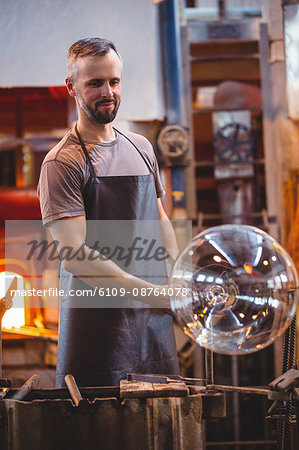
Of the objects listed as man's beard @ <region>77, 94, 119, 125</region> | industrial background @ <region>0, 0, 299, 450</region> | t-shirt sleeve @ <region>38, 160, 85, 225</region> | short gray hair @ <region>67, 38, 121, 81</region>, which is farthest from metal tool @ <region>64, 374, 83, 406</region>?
industrial background @ <region>0, 0, 299, 450</region>

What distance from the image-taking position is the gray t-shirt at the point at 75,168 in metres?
1.83

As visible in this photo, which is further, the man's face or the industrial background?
the industrial background

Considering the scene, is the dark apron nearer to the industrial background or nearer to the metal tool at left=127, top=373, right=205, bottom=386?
the metal tool at left=127, top=373, right=205, bottom=386

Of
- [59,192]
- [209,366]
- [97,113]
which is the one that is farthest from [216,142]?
[209,366]

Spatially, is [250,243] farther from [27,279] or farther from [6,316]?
[27,279]

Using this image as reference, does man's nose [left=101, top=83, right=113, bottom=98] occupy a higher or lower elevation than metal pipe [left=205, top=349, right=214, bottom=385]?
higher

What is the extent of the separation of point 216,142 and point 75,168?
2456 millimetres

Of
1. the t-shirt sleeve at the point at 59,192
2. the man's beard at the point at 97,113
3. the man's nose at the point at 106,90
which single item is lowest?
the t-shirt sleeve at the point at 59,192

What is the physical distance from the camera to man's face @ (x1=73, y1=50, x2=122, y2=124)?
1866 millimetres

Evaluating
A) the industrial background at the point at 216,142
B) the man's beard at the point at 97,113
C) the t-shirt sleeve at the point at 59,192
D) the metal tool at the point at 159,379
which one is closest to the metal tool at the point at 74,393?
the metal tool at the point at 159,379

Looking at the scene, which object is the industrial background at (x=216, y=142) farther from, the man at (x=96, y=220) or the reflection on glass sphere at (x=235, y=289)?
the reflection on glass sphere at (x=235, y=289)

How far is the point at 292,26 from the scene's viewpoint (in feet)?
→ 11.3

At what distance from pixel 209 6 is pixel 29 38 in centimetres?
226

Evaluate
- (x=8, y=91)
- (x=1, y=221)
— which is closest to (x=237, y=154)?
(x=1, y=221)
